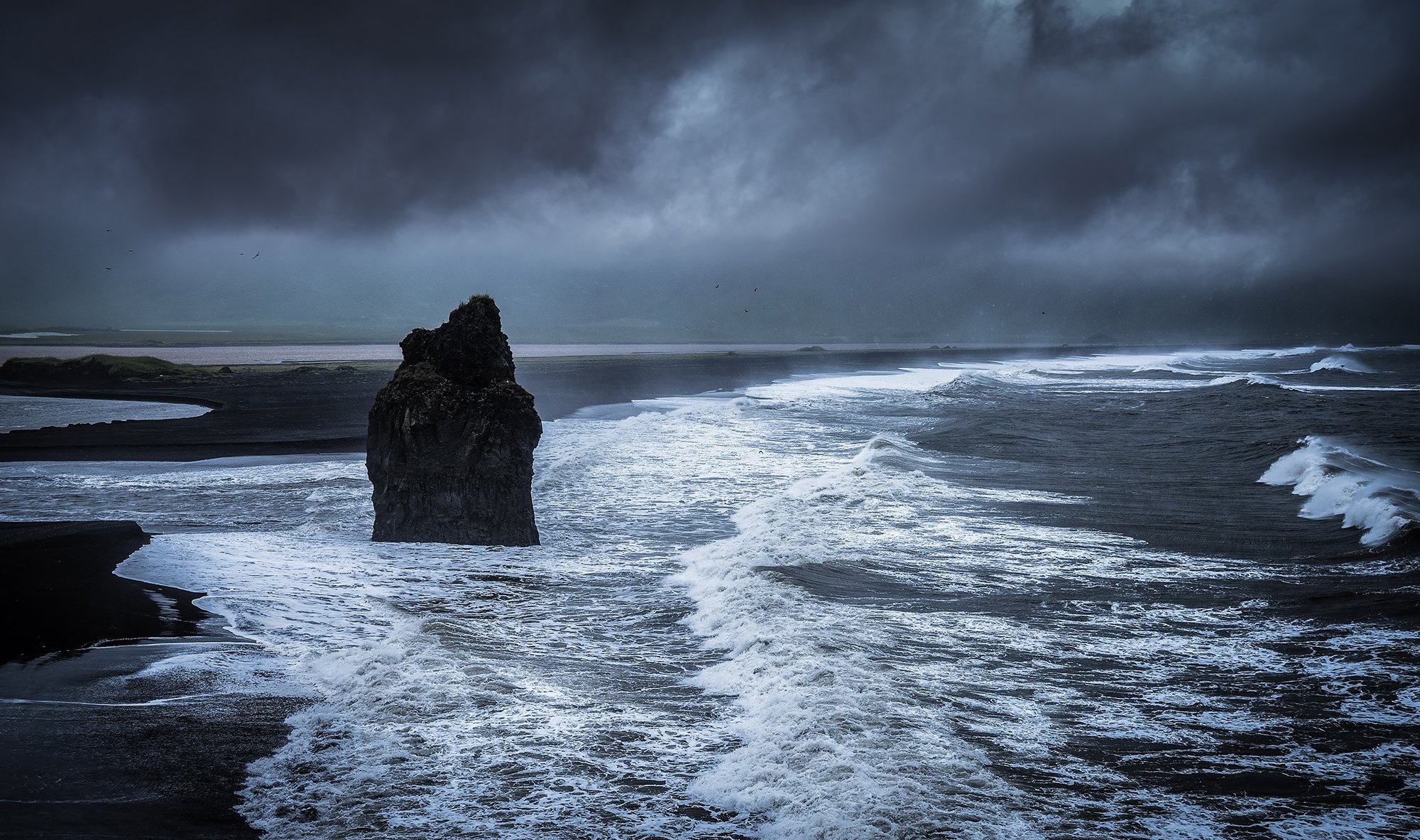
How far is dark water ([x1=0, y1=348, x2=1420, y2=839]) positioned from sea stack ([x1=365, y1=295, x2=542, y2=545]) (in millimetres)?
666

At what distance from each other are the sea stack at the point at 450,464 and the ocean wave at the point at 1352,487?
12659 mm

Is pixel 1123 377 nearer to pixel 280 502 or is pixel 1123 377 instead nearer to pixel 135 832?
pixel 280 502

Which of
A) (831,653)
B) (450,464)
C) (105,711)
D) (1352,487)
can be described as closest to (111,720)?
(105,711)

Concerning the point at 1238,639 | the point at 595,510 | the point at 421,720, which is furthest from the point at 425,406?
the point at 1238,639

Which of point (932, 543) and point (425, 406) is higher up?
point (425, 406)

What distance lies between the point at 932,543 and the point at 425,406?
7.83 meters

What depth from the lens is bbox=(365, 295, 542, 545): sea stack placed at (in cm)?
1308

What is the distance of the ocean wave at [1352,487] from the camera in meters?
13.7

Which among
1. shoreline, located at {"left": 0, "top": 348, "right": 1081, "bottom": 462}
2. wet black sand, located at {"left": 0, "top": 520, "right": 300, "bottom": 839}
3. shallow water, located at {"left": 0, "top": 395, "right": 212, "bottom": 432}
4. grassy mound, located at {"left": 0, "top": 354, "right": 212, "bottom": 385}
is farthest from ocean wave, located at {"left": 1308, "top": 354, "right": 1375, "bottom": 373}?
grassy mound, located at {"left": 0, "top": 354, "right": 212, "bottom": 385}

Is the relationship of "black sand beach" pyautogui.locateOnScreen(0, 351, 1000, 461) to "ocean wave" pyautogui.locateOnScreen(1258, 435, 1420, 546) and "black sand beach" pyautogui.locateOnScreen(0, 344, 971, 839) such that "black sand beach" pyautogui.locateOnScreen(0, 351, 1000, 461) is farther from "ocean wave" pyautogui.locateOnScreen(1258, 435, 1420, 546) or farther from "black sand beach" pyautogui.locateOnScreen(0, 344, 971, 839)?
"ocean wave" pyautogui.locateOnScreen(1258, 435, 1420, 546)

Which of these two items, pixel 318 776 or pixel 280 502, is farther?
pixel 280 502

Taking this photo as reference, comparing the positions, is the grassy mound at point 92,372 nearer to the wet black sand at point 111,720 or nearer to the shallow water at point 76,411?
the shallow water at point 76,411

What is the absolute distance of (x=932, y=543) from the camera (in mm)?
13023

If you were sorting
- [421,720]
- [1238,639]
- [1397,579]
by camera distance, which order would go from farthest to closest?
1. [1397,579]
2. [1238,639]
3. [421,720]
